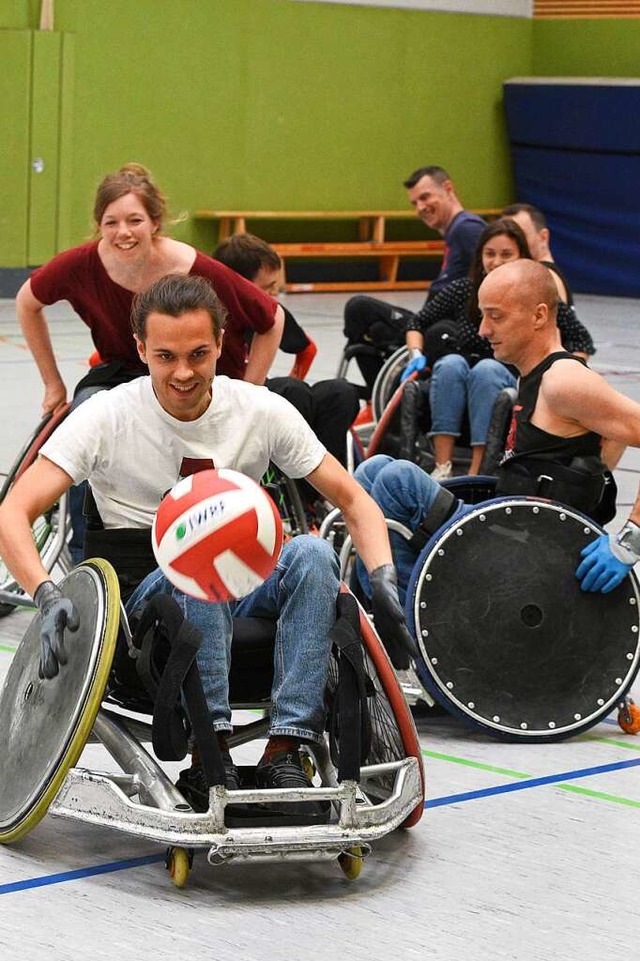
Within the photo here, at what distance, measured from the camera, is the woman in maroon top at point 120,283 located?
4.63m

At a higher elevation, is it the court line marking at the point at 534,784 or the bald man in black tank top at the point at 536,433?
the bald man in black tank top at the point at 536,433

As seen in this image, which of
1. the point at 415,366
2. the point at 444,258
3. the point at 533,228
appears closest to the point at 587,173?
the point at 444,258

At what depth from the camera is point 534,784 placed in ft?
11.5

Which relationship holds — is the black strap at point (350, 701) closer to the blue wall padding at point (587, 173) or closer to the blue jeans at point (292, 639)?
the blue jeans at point (292, 639)

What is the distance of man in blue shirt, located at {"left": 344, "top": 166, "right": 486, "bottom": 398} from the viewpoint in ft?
23.1

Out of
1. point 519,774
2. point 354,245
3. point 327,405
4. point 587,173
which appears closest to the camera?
point 519,774

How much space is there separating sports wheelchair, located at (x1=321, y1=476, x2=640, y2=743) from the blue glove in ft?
0.11

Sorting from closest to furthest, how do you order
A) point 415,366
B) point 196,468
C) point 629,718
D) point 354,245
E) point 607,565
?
1. point 196,468
2. point 607,565
3. point 629,718
4. point 415,366
5. point 354,245

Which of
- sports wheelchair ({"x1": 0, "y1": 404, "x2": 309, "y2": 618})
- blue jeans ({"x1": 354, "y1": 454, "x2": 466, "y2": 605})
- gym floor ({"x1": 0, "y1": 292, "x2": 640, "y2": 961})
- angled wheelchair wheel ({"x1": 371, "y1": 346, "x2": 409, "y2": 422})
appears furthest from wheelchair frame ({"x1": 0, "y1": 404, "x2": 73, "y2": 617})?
angled wheelchair wheel ({"x1": 371, "y1": 346, "x2": 409, "y2": 422})

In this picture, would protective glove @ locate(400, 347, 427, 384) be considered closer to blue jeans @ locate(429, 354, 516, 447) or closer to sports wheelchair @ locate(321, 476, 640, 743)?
blue jeans @ locate(429, 354, 516, 447)

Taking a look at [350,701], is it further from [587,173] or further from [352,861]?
[587,173]

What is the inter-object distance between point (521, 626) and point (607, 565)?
0.24 metres

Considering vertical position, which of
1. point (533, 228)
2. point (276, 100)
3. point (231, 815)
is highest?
point (276, 100)

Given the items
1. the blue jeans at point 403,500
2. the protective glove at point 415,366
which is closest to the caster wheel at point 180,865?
the blue jeans at point 403,500
